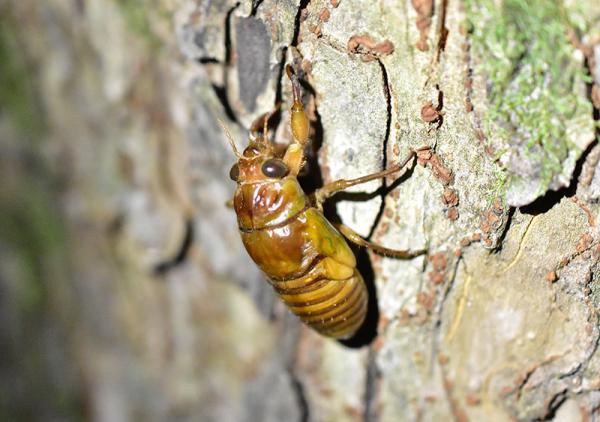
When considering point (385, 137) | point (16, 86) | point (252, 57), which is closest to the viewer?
point (385, 137)

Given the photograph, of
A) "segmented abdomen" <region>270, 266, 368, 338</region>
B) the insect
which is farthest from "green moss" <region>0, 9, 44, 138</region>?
"segmented abdomen" <region>270, 266, 368, 338</region>

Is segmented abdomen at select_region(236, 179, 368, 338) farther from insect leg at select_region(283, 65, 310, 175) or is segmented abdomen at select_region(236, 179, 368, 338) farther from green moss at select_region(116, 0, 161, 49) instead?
green moss at select_region(116, 0, 161, 49)

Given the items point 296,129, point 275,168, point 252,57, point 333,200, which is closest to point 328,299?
point 333,200

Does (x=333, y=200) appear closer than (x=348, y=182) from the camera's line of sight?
No

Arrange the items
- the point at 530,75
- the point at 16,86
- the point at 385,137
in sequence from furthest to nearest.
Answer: the point at 16,86 → the point at 385,137 → the point at 530,75

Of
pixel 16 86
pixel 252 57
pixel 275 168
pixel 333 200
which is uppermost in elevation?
pixel 252 57

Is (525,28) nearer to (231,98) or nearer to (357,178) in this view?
(357,178)

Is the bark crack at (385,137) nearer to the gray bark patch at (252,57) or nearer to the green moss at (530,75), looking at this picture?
the green moss at (530,75)

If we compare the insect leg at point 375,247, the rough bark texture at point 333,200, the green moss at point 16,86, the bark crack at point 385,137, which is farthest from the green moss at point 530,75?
the green moss at point 16,86

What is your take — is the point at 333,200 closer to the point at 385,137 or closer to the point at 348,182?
the point at 348,182
